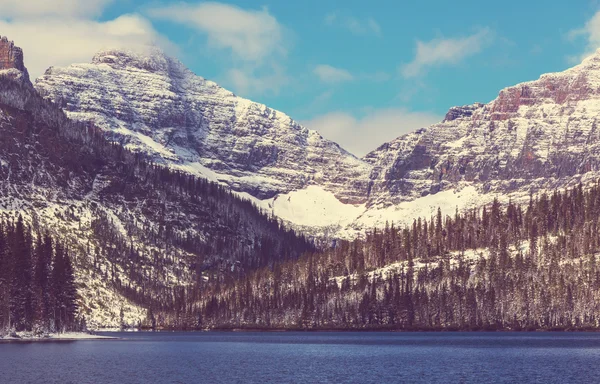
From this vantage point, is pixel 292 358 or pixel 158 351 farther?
pixel 158 351

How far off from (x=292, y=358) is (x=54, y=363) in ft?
151

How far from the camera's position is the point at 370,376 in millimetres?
134875

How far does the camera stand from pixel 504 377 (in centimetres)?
13062

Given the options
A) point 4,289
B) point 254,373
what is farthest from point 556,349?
point 4,289

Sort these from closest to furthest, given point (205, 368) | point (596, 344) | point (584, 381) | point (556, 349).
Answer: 1. point (584, 381)
2. point (205, 368)
3. point (556, 349)
4. point (596, 344)

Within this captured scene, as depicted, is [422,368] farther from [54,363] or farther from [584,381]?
[54,363]

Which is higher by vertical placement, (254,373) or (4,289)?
(4,289)

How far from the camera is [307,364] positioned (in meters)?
156

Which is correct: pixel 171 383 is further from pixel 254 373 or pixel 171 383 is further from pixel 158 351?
pixel 158 351

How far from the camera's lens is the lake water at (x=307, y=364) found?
425ft

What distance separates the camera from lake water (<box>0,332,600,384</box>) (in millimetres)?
129500

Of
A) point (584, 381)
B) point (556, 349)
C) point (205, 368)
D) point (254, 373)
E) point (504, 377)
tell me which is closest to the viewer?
point (584, 381)

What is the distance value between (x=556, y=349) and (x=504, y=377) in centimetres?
5576

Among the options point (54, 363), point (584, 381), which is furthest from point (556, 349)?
point (54, 363)
